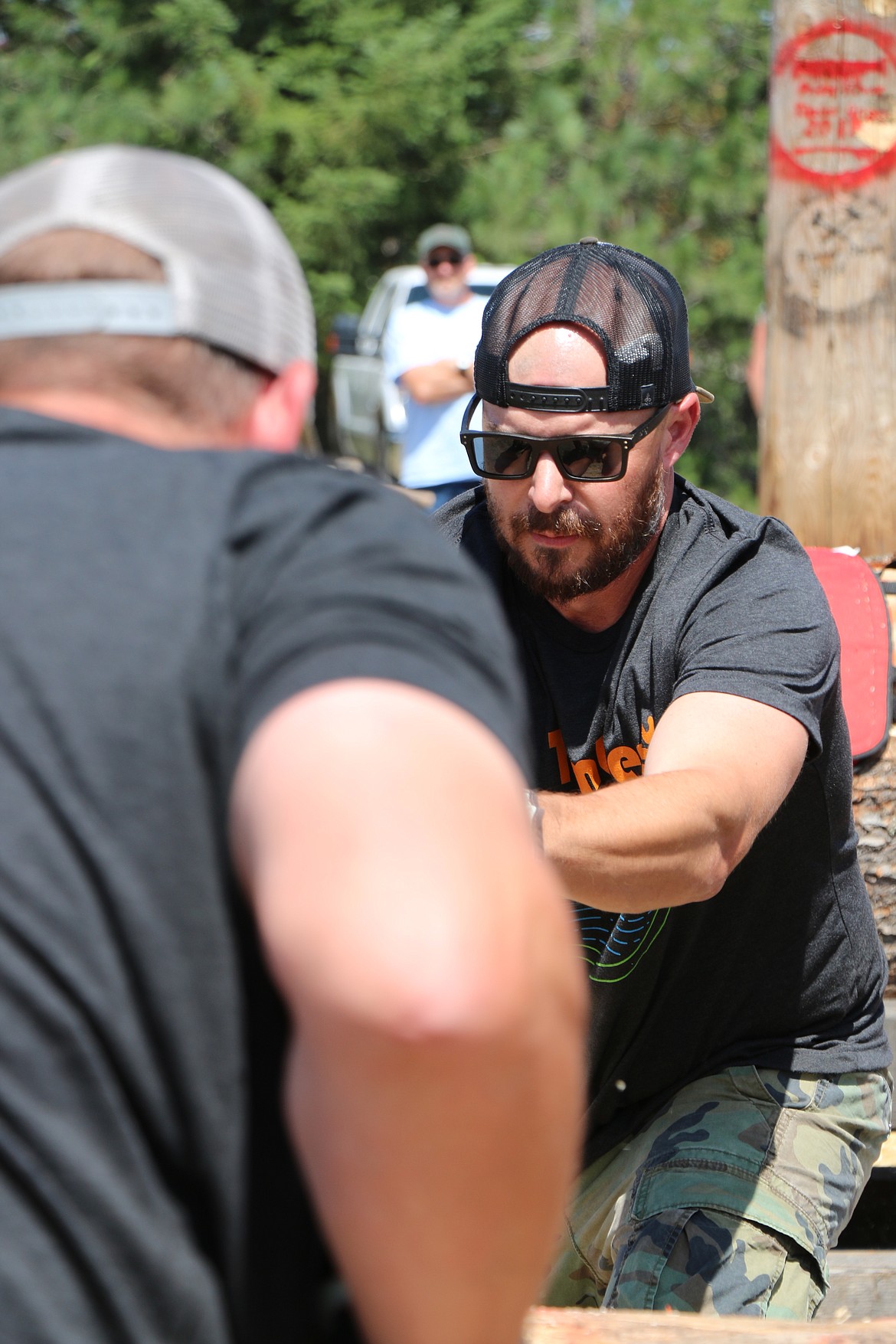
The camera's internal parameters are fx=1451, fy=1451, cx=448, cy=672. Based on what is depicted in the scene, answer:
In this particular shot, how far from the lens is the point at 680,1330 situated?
1.65m

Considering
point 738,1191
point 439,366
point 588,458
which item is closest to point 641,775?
point 588,458

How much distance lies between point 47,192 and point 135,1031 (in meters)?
0.64

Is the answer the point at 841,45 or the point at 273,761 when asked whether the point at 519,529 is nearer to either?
the point at 273,761

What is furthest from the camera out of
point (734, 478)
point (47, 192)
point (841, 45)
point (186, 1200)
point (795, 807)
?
point (734, 478)

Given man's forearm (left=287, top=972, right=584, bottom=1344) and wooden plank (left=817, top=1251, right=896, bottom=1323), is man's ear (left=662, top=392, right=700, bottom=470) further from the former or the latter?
man's forearm (left=287, top=972, right=584, bottom=1344)

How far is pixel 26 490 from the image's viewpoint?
96cm

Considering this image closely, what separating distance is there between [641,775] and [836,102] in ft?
7.93

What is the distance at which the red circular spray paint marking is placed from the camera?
3783 millimetres

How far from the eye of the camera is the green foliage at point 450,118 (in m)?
11.6

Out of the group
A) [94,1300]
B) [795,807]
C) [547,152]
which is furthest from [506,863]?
[547,152]

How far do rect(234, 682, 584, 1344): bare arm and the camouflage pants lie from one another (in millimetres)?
1440

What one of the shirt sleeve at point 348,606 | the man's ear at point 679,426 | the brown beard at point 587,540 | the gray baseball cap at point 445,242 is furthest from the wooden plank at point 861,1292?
the gray baseball cap at point 445,242

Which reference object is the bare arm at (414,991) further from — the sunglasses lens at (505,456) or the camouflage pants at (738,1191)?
the sunglasses lens at (505,456)

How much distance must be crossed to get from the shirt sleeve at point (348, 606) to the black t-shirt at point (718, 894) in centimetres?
133
